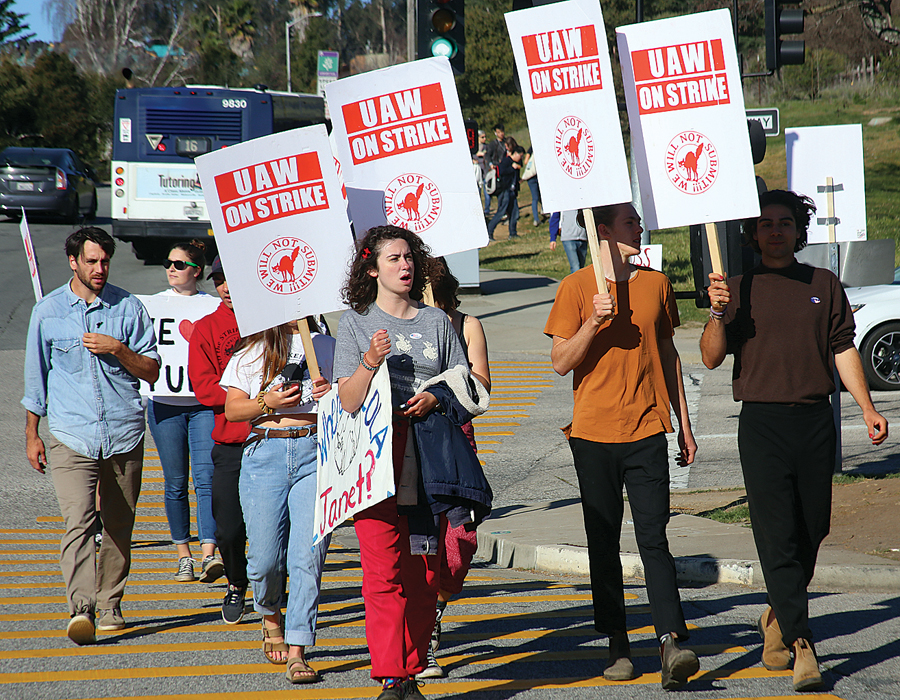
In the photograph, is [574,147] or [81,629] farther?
[81,629]

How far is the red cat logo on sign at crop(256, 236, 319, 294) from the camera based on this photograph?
486 cm

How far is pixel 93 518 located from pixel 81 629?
62cm

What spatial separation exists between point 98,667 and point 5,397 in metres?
8.39

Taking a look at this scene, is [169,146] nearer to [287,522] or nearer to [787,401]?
[287,522]

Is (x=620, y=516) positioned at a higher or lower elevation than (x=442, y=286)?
lower

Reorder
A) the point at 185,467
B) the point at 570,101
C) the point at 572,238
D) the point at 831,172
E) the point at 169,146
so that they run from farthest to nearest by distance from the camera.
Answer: the point at 169,146 → the point at 572,238 → the point at 831,172 → the point at 185,467 → the point at 570,101

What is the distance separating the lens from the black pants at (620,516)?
180 inches

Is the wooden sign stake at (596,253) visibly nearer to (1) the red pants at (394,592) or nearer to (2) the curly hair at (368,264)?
(2) the curly hair at (368,264)

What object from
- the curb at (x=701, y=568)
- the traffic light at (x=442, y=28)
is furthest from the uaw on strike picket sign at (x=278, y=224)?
the traffic light at (x=442, y=28)

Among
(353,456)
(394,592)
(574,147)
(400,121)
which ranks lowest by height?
(394,592)

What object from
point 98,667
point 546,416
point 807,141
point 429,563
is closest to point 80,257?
point 98,667

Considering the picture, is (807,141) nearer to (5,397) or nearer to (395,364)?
(395,364)

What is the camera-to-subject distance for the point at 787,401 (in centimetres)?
464

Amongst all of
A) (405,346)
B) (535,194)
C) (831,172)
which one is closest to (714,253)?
(405,346)
